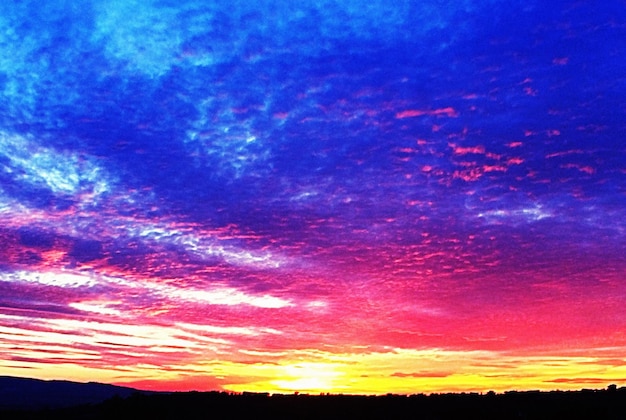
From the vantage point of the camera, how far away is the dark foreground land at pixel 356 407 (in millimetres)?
40156

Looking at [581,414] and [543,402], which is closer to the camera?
[581,414]

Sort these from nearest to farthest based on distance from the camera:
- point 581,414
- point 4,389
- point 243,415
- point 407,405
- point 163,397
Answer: point 581,414 < point 243,415 < point 407,405 < point 163,397 < point 4,389

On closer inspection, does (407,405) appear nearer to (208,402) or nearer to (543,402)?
(543,402)

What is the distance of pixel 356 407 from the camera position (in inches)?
1802

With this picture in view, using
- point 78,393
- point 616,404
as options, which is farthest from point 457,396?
point 78,393

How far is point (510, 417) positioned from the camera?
3841 cm

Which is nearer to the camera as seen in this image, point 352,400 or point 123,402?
point 123,402

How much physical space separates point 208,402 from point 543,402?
24.7 meters

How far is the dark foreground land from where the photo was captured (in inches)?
1581

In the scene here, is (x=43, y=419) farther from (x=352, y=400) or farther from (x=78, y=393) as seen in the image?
(x=78, y=393)

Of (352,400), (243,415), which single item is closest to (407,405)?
(352,400)

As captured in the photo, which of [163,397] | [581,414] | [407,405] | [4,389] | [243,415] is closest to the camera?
[581,414]

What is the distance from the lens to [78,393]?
7549 inches

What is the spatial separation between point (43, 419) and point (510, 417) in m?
31.5
